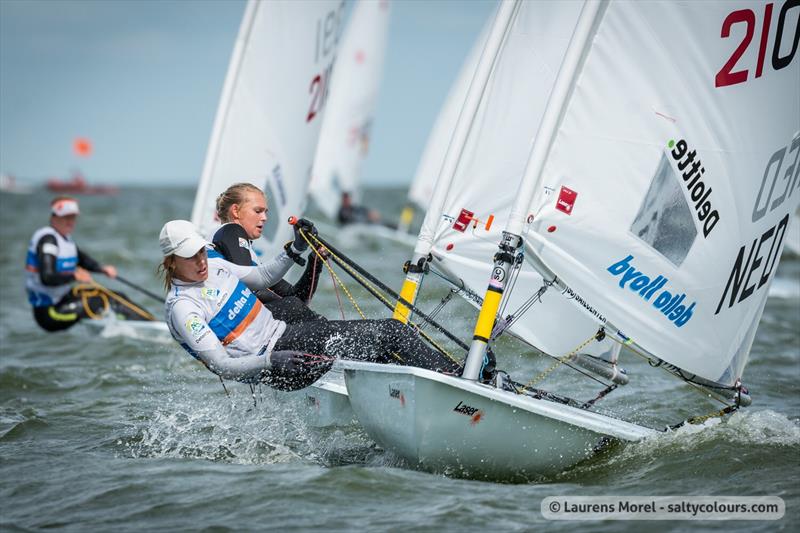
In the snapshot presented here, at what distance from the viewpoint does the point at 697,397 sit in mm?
6164

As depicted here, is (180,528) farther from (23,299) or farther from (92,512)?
(23,299)

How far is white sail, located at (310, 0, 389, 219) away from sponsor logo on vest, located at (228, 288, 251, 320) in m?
11.8

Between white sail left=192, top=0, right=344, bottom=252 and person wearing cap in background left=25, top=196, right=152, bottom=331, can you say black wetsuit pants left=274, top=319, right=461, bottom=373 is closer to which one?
white sail left=192, top=0, right=344, bottom=252

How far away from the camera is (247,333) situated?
408 cm

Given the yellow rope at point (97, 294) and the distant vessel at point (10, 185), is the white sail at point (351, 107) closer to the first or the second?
the yellow rope at point (97, 294)

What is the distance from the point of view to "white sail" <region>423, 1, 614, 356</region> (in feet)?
15.6

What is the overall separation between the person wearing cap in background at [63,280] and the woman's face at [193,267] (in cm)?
368

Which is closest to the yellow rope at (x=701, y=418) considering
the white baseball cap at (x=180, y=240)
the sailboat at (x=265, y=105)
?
the white baseball cap at (x=180, y=240)

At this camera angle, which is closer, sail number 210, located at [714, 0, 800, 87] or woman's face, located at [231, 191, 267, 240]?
sail number 210, located at [714, 0, 800, 87]

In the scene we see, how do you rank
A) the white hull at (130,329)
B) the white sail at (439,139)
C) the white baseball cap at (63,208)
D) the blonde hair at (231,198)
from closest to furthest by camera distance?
the blonde hair at (231,198) → the white baseball cap at (63,208) → the white hull at (130,329) → the white sail at (439,139)

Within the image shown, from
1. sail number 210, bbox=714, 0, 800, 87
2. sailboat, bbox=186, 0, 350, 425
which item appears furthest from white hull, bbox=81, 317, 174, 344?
sail number 210, bbox=714, 0, 800, 87

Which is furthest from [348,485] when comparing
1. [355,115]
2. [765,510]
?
[355,115]

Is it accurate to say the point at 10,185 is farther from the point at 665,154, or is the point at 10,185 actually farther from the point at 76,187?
the point at 665,154

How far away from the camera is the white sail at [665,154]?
4.08m
